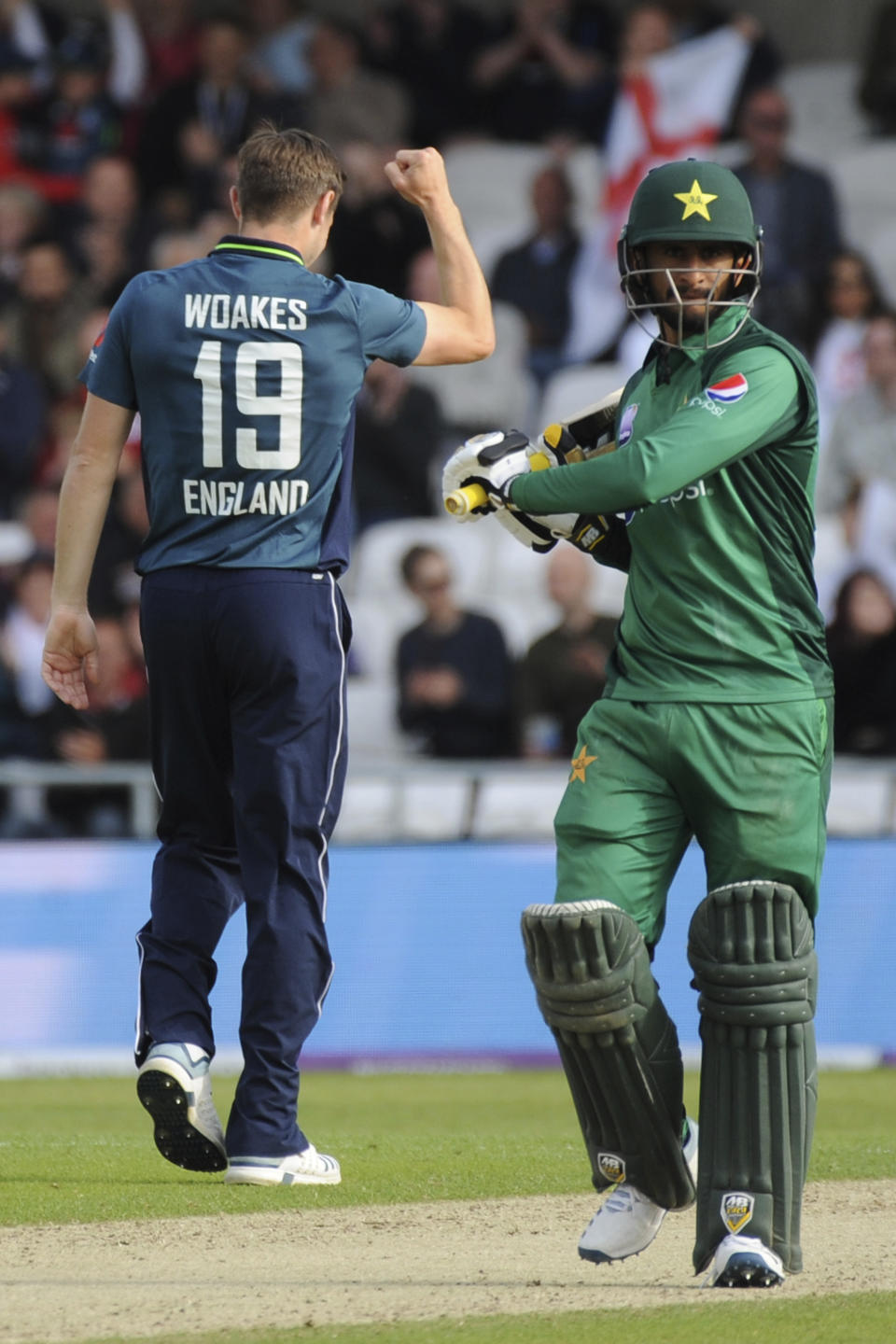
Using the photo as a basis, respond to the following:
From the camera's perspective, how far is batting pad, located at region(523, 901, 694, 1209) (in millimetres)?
3783

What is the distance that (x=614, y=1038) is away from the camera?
149 inches

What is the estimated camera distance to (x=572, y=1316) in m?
3.51

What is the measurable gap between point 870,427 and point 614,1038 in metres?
9.29

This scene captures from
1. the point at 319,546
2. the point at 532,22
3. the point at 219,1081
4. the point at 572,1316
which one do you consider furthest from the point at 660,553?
the point at 532,22

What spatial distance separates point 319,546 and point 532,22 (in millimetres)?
10844

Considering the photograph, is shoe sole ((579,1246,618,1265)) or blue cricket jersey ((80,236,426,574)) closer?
shoe sole ((579,1246,618,1265))

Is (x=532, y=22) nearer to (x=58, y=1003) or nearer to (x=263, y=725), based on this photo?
(x=58, y=1003)

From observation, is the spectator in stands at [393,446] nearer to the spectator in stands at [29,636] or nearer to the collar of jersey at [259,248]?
the spectator in stands at [29,636]

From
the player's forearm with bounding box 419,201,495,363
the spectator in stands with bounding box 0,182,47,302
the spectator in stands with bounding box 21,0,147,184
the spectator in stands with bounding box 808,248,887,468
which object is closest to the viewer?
the player's forearm with bounding box 419,201,495,363

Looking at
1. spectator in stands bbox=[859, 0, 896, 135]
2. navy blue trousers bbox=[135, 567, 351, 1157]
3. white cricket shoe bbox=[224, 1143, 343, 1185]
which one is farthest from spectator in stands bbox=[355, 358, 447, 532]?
white cricket shoe bbox=[224, 1143, 343, 1185]

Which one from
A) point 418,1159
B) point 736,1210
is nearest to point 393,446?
point 418,1159

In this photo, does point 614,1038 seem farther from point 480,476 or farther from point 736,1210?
point 480,476

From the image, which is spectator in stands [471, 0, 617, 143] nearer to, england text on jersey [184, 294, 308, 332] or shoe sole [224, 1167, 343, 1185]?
england text on jersey [184, 294, 308, 332]

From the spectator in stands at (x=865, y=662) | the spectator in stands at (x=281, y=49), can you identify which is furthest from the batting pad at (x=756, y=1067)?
the spectator in stands at (x=281, y=49)
